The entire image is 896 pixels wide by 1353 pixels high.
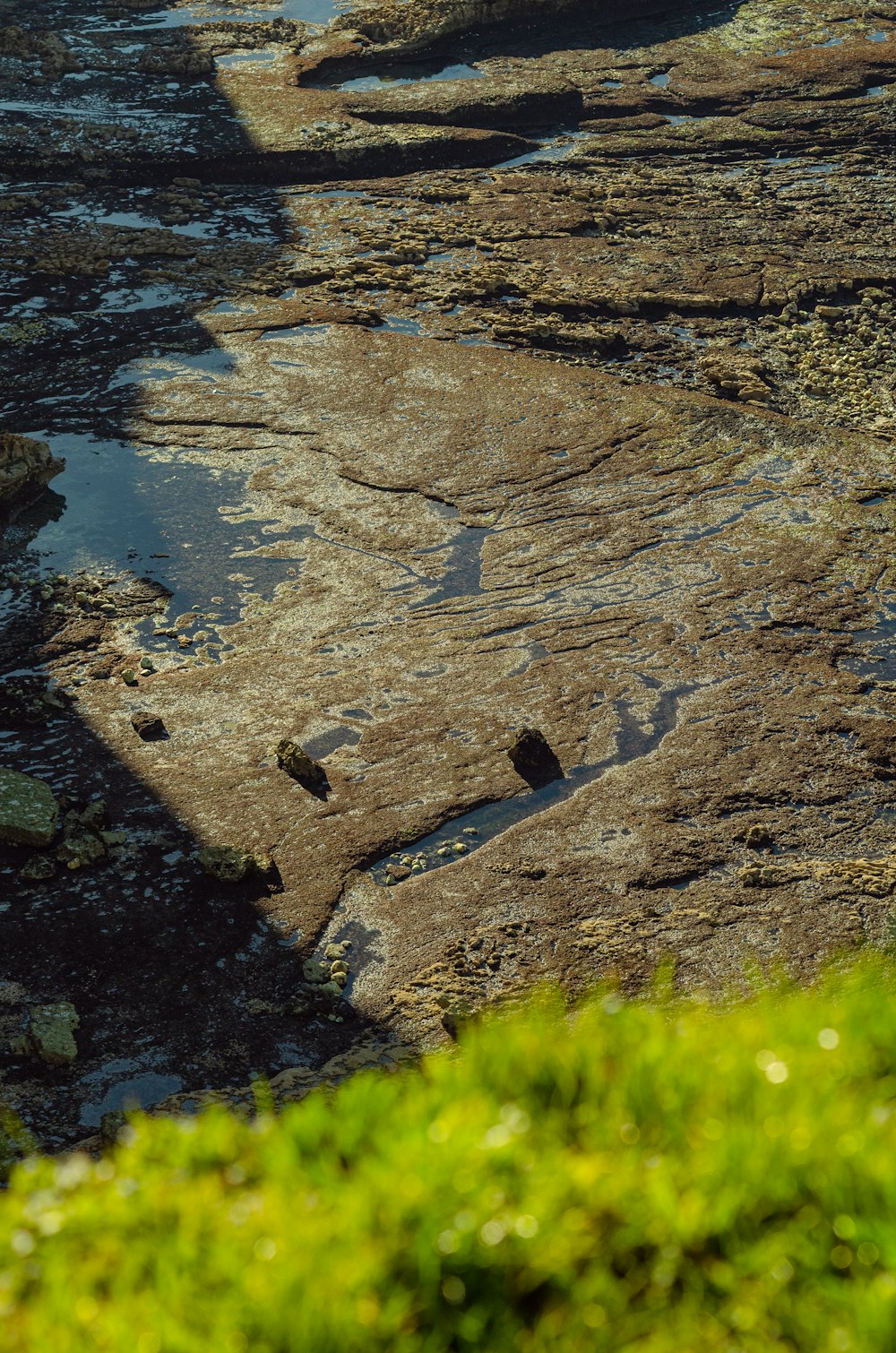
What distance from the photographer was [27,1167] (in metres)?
1.47

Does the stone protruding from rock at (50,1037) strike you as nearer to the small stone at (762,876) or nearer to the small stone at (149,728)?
the small stone at (149,728)

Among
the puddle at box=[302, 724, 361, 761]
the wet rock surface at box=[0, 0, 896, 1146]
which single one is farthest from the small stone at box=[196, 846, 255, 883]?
the puddle at box=[302, 724, 361, 761]

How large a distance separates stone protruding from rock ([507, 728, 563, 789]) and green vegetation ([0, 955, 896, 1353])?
325cm

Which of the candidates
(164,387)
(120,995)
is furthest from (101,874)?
(164,387)

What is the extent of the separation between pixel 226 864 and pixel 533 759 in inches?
50.5

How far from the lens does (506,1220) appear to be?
Result: 126 centimetres

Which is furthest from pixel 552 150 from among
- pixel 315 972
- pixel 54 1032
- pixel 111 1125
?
pixel 111 1125

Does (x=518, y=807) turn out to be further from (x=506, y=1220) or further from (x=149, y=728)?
(x=506, y=1220)

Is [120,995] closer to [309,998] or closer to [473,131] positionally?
[309,998]

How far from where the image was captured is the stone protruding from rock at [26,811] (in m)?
4.29

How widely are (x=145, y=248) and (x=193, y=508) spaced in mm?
3850

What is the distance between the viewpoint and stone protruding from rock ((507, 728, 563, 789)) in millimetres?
4797

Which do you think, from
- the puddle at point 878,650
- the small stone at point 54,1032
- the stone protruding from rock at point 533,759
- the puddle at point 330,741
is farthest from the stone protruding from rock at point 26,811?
the puddle at point 878,650

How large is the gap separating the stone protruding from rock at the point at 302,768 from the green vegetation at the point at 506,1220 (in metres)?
3.21
